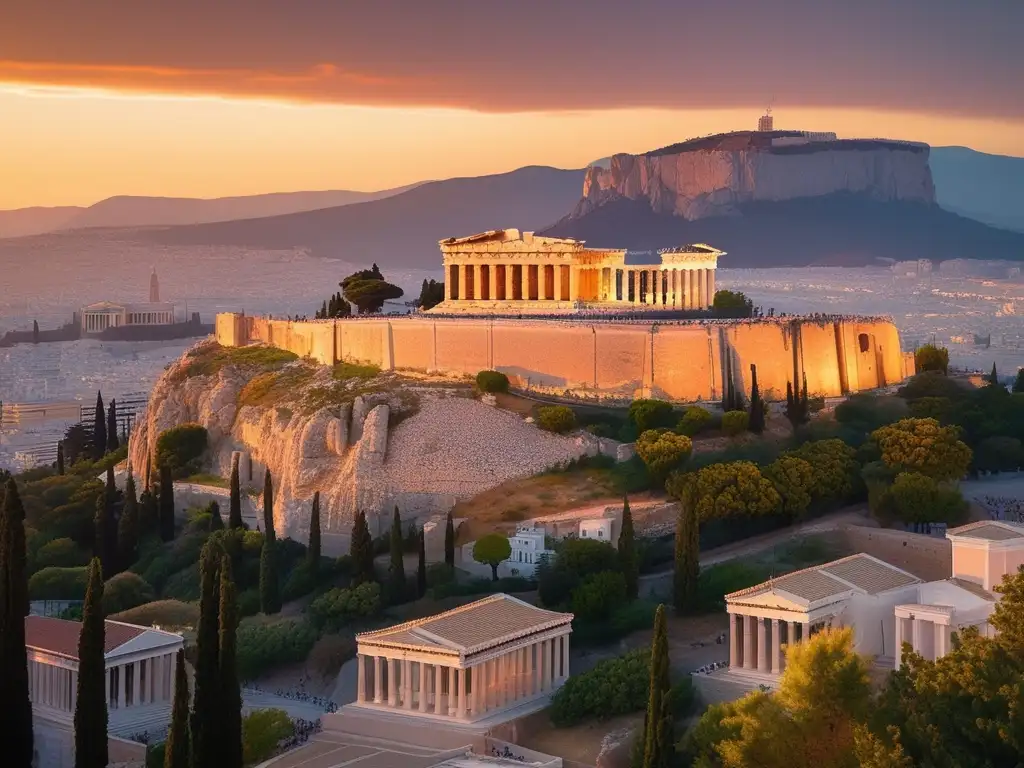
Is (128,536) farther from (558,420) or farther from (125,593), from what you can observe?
(558,420)

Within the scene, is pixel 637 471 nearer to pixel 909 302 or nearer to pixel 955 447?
pixel 955 447

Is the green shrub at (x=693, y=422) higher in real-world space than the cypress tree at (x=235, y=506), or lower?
higher

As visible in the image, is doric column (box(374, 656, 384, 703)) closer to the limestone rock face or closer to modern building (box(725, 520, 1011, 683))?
modern building (box(725, 520, 1011, 683))

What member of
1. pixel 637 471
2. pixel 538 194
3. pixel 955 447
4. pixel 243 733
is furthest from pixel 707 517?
pixel 538 194

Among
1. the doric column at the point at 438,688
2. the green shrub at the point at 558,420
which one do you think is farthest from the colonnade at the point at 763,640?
the green shrub at the point at 558,420

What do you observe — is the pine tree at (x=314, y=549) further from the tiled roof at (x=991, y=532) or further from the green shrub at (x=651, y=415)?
the tiled roof at (x=991, y=532)

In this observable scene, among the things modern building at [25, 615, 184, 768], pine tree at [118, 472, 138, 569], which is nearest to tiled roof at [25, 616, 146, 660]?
modern building at [25, 615, 184, 768]

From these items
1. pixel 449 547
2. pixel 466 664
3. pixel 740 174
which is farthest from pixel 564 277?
pixel 740 174
